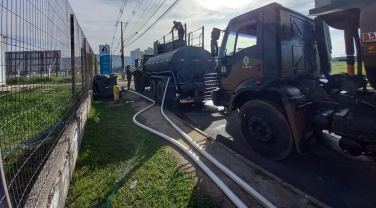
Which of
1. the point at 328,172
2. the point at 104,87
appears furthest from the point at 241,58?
the point at 104,87

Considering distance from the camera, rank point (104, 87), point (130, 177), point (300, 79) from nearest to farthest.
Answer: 1. point (130, 177)
2. point (300, 79)
3. point (104, 87)

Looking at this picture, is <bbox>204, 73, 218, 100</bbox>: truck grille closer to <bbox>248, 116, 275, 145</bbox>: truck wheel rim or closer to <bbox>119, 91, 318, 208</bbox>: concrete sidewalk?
<bbox>119, 91, 318, 208</bbox>: concrete sidewalk

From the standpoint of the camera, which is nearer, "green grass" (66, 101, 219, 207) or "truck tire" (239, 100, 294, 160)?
"green grass" (66, 101, 219, 207)

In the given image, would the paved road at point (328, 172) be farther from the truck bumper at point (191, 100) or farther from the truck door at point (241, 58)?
the truck bumper at point (191, 100)

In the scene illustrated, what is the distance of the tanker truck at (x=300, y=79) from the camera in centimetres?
295

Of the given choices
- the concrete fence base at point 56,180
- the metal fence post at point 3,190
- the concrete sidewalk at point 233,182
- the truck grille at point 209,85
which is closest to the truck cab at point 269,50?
the concrete sidewalk at point 233,182

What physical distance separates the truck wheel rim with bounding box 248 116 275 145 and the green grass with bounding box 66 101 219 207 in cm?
163

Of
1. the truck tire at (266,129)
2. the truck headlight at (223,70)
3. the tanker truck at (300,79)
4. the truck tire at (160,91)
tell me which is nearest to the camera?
the tanker truck at (300,79)

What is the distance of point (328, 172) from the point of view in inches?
134

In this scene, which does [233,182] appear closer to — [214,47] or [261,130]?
[261,130]

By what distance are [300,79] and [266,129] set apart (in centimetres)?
141

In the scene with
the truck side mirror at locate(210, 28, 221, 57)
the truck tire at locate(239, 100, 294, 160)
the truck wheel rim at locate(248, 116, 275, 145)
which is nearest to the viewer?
the truck tire at locate(239, 100, 294, 160)

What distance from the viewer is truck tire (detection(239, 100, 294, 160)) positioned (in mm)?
3662

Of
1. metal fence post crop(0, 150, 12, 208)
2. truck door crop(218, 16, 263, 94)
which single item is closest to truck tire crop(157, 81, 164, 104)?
truck door crop(218, 16, 263, 94)
